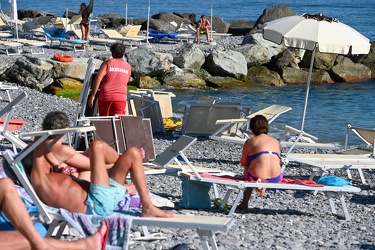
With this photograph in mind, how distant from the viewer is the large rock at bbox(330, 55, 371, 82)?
25.7 meters

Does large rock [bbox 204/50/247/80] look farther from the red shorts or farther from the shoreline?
the red shorts

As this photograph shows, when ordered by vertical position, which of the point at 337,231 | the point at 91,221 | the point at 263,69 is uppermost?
the point at 91,221

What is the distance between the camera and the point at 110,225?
4.91 meters

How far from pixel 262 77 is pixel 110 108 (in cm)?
1513

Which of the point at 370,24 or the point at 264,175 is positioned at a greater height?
the point at 264,175

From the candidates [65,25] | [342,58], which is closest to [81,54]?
[65,25]

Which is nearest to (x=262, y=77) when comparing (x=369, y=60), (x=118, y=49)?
(x=369, y=60)

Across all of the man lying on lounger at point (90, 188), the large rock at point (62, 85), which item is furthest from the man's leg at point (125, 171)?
the large rock at point (62, 85)

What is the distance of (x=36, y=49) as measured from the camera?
22.6 m

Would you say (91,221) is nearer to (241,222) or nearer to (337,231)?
(241,222)

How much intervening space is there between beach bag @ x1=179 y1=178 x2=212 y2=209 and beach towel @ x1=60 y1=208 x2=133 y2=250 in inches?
82.3

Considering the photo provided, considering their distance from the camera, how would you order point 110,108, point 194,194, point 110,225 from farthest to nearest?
point 110,108
point 194,194
point 110,225

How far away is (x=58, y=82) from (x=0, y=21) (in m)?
10.2

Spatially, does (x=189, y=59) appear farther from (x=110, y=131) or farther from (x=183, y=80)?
(x=110, y=131)
